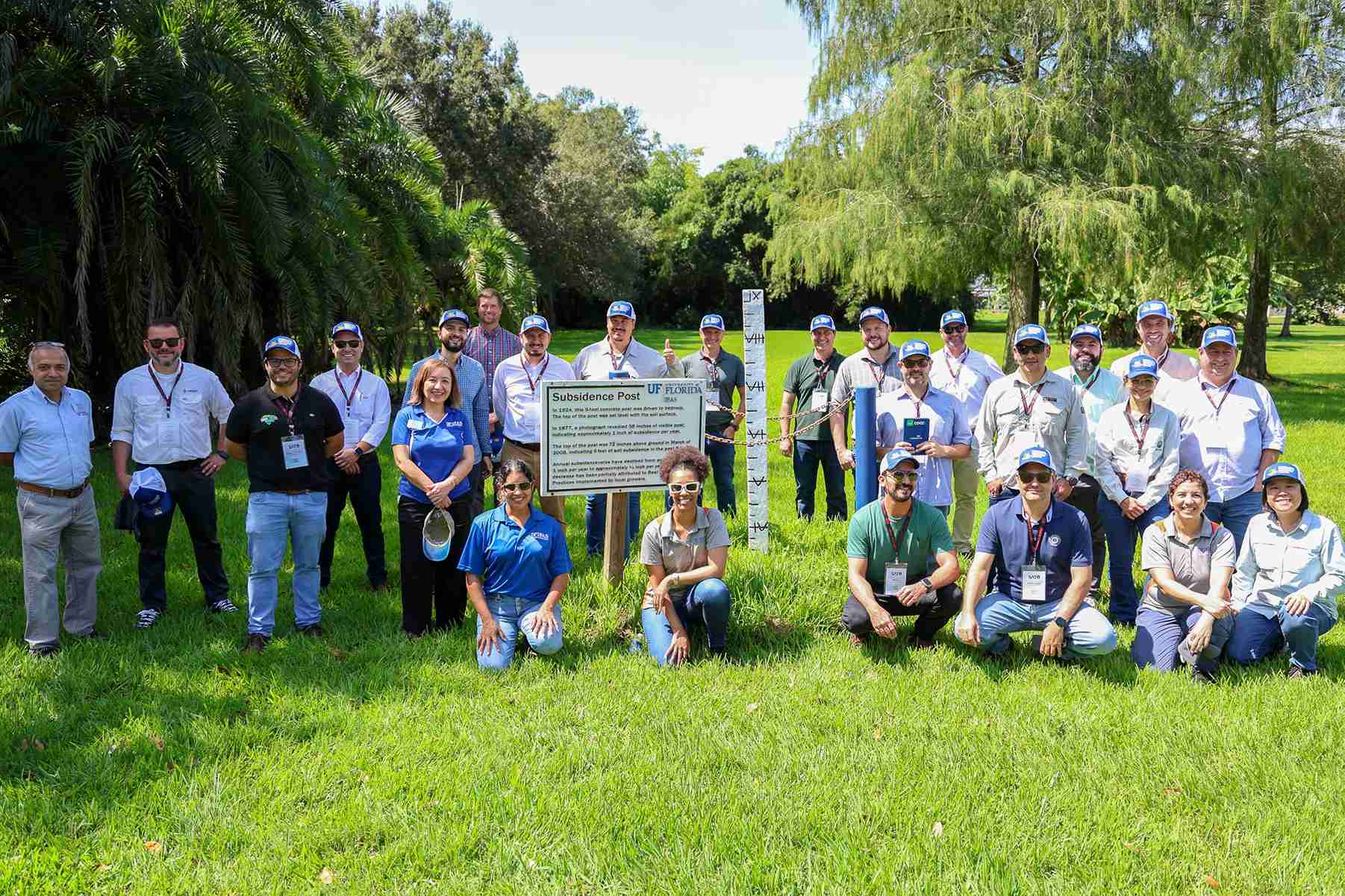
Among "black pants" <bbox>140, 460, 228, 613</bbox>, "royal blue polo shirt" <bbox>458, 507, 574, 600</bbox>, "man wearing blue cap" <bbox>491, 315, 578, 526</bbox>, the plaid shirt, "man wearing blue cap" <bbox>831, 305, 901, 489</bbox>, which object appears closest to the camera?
"royal blue polo shirt" <bbox>458, 507, 574, 600</bbox>

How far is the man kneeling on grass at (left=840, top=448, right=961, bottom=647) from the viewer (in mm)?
5910

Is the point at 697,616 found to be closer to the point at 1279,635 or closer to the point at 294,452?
the point at 294,452

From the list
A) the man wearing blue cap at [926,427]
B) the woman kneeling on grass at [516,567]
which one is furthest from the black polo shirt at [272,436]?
the man wearing blue cap at [926,427]

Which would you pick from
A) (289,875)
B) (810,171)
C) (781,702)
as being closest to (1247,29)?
(810,171)

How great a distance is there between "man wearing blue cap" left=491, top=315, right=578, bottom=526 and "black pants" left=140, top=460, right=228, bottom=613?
85.7 inches

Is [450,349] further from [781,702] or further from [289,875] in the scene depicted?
[289,875]

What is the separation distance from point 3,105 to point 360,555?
6.74 m

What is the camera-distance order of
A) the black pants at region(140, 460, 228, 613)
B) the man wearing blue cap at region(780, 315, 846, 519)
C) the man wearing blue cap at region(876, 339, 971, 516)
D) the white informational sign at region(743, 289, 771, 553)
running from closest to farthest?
the black pants at region(140, 460, 228, 613) → the man wearing blue cap at region(876, 339, 971, 516) → the white informational sign at region(743, 289, 771, 553) → the man wearing blue cap at region(780, 315, 846, 519)

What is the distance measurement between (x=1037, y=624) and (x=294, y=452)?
473 cm

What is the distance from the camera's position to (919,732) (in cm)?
486

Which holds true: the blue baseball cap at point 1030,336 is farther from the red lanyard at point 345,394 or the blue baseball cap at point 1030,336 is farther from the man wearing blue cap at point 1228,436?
the red lanyard at point 345,394

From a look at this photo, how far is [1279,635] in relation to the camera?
572 cm

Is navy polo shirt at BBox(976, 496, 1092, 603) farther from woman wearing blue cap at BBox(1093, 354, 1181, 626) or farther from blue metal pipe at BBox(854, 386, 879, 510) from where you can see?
blue metal pipe at BBox(854, 386, 879, 510)

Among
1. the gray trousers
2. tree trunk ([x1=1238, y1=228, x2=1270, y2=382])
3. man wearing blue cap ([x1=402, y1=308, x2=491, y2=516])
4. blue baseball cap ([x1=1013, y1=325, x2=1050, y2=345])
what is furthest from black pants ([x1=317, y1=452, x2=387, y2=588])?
tree trunk ([x1=1238, y1=228, x2=1270, y2=382])
